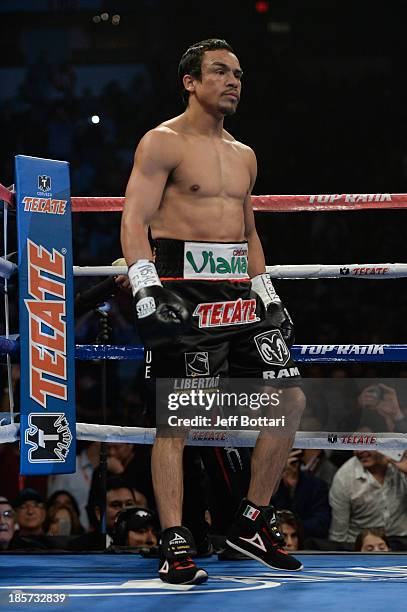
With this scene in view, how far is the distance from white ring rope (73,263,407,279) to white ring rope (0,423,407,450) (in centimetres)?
40

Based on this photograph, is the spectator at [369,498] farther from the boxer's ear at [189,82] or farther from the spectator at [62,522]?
the boxer's ear at [189,82]

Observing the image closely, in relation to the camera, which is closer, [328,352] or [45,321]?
[45,321]

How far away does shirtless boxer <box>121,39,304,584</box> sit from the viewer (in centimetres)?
215

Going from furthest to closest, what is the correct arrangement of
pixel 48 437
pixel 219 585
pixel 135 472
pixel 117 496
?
pixel 135 472
pixel 117 496
pixel 48 437
pixel 219 585

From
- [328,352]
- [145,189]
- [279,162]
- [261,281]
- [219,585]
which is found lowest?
[219,585]

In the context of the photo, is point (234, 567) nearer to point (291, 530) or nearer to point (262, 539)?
point (262, 539)

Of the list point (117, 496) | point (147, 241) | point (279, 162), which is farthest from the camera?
point (279, 162)

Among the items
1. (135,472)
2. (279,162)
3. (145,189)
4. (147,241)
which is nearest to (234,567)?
(147,241)

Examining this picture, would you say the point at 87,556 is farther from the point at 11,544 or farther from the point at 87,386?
the point at 87,386

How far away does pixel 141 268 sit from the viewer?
2086 mm

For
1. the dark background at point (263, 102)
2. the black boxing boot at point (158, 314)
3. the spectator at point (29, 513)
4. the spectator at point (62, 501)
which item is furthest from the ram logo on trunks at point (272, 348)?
the dark background at point (263, 102)

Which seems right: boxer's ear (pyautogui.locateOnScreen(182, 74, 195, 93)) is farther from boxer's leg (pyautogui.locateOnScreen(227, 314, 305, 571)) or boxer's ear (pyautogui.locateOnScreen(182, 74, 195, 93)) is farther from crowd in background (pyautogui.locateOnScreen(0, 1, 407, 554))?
crowd in background (pyautogui.locateOnScreen(0, 1, 407, 554))

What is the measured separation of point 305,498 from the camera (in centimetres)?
361

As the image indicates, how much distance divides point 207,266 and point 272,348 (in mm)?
242
